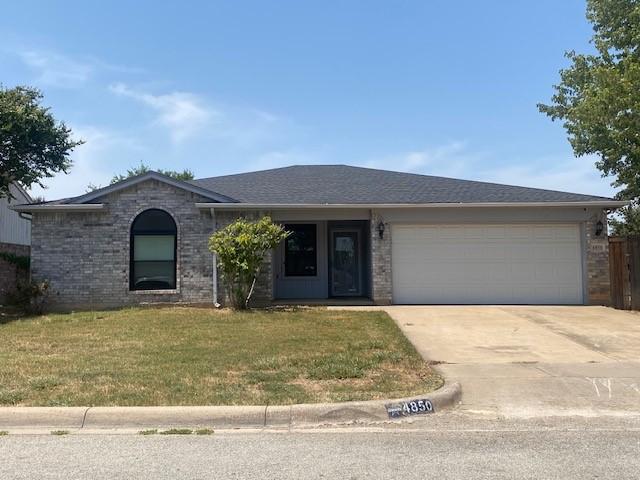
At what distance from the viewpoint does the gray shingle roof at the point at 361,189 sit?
1589cm

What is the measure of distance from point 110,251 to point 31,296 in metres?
2.19

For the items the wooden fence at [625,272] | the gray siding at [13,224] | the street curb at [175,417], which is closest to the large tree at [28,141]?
the gray siding at [13,224]

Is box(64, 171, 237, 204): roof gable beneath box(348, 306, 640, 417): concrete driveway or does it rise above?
above

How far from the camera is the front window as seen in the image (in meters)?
17.9

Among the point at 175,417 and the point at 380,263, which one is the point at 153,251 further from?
the point at 175,417

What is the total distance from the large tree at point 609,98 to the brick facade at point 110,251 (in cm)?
1122

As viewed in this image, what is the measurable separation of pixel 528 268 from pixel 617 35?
910 centimetres

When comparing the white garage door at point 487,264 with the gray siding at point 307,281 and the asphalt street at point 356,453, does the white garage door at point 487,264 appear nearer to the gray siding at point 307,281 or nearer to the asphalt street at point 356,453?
the gray siding at point 307,281

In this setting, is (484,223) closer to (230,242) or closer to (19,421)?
(230,242)

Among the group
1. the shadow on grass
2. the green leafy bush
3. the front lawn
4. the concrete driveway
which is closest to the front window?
the concrete driveway

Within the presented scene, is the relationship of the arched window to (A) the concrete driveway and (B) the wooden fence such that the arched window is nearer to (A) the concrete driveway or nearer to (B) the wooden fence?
(A) the concrete driveway

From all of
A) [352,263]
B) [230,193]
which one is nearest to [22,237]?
[230,193]

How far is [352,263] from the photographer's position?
18.5 meters

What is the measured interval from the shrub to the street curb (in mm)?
9214
